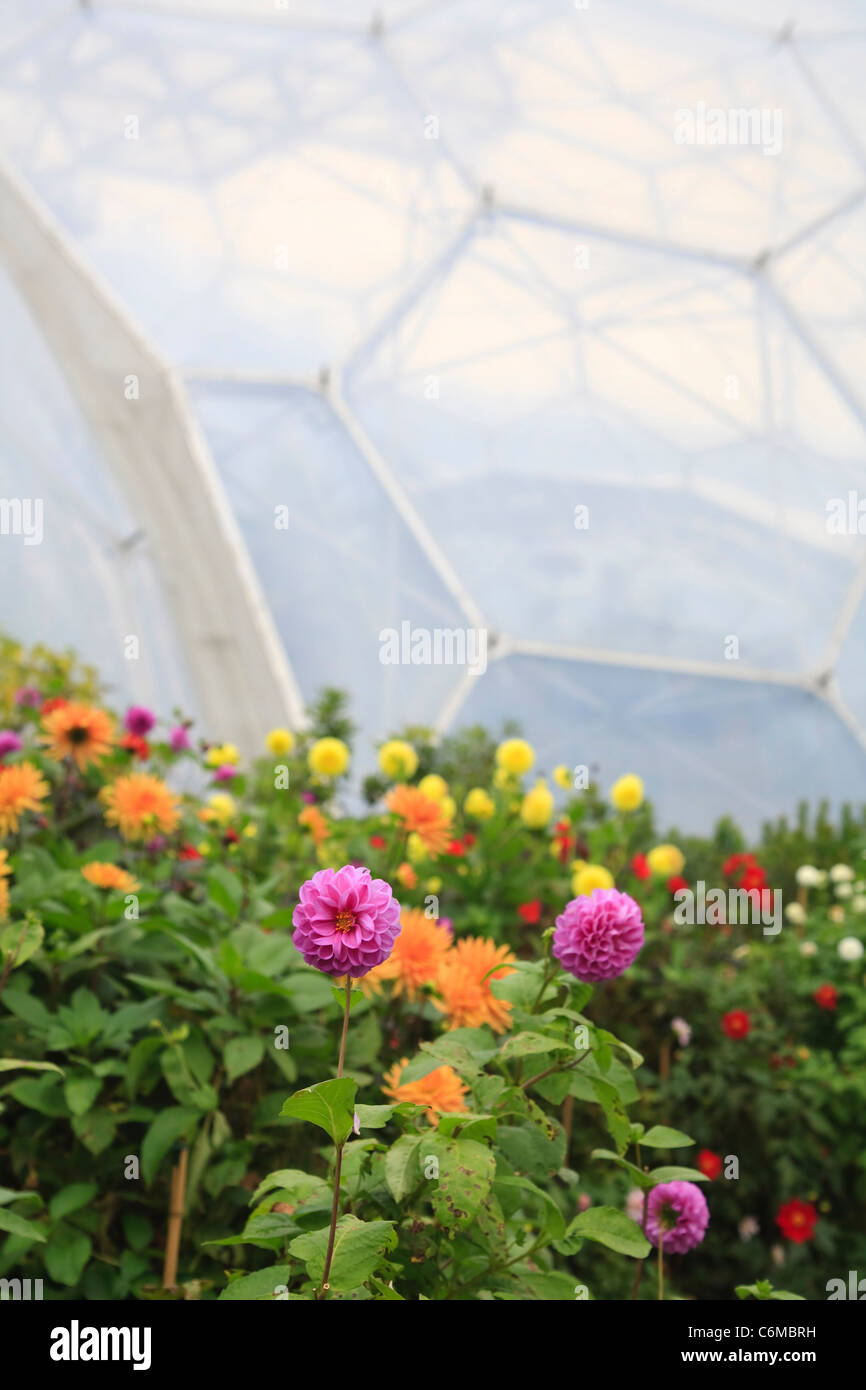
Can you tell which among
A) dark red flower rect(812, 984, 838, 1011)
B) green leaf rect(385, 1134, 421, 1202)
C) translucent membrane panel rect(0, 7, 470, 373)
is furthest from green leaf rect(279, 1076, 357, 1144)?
translucent membrane panel rect(0, 7, 470, 373)

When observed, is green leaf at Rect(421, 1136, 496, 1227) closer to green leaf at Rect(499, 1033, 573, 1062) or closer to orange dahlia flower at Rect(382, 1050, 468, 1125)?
green leaf at Rect(499, 1033, 573, 1062)

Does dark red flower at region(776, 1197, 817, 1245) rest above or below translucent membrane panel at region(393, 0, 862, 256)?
below

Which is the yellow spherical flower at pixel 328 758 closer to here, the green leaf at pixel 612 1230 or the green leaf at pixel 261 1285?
the green leaf at pixel 612 1230

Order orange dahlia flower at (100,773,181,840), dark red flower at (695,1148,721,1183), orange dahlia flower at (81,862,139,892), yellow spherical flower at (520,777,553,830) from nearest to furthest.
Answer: orange dahlia flower at (81,862,139,892) < orange dahlia flower at (100,773,181,840) < yellow spherical flower at (520,777,553,830) < dark red flower at (695,1148,721,1183)

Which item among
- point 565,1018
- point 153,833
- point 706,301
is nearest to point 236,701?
point 706,301

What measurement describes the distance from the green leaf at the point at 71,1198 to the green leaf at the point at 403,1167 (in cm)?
81

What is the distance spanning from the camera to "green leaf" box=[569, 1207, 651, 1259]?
116cm

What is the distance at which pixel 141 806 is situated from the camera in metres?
2.33

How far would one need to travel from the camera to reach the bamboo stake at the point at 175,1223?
5.80 ft

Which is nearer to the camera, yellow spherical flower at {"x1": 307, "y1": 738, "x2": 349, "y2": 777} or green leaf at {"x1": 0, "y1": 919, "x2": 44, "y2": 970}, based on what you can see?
green leaf at {"x1": 0, "y1": 919, "x2": 44, "y2": 970}

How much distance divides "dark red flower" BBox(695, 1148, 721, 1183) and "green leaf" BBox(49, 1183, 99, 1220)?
2.03 meters

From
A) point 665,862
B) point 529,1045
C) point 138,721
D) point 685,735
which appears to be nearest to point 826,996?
point 665,862

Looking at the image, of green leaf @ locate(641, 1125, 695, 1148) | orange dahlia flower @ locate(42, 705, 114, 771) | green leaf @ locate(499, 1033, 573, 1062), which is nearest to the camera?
green leaf @ locate(499, 1033, 573, 1062)

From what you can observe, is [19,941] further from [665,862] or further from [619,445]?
[619,445]
